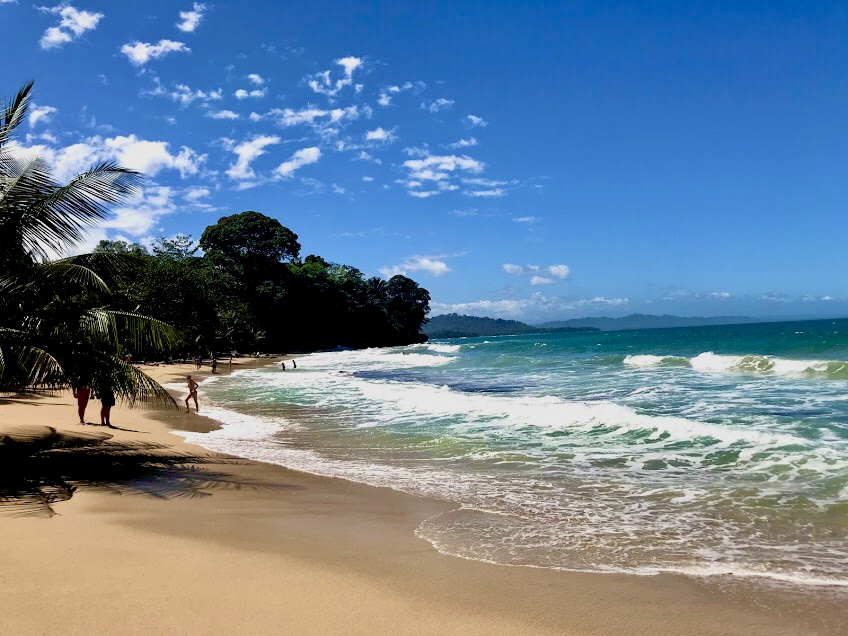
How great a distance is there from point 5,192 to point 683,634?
955cm

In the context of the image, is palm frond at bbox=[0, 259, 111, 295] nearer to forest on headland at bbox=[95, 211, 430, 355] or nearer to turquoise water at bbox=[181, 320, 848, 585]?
turquoise water at bbox=[181, 320, 848, 585]

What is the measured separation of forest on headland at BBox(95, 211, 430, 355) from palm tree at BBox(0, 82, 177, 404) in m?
32.5

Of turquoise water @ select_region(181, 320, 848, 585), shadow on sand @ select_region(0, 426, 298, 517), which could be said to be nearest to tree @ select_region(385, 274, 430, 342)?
turquoise water @ select_region(181, 320, 848, 585)

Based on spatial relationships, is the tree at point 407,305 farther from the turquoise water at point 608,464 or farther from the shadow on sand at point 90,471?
the shadow on sand at point 90,471

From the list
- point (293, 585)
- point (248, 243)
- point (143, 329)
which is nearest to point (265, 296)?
point (248, 243)

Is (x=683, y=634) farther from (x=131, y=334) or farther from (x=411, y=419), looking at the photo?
(x=411, y=419)

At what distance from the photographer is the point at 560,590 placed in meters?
4.38

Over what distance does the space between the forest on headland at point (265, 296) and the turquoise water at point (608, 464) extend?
28577mm

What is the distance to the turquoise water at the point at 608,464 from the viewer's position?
17.8 feet

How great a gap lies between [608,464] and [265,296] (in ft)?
222

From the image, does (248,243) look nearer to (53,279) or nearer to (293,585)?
(53,279)

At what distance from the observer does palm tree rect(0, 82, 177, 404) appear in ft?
25.4

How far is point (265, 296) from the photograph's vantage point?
72.4 m

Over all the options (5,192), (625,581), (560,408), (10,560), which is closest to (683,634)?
(625,581)
